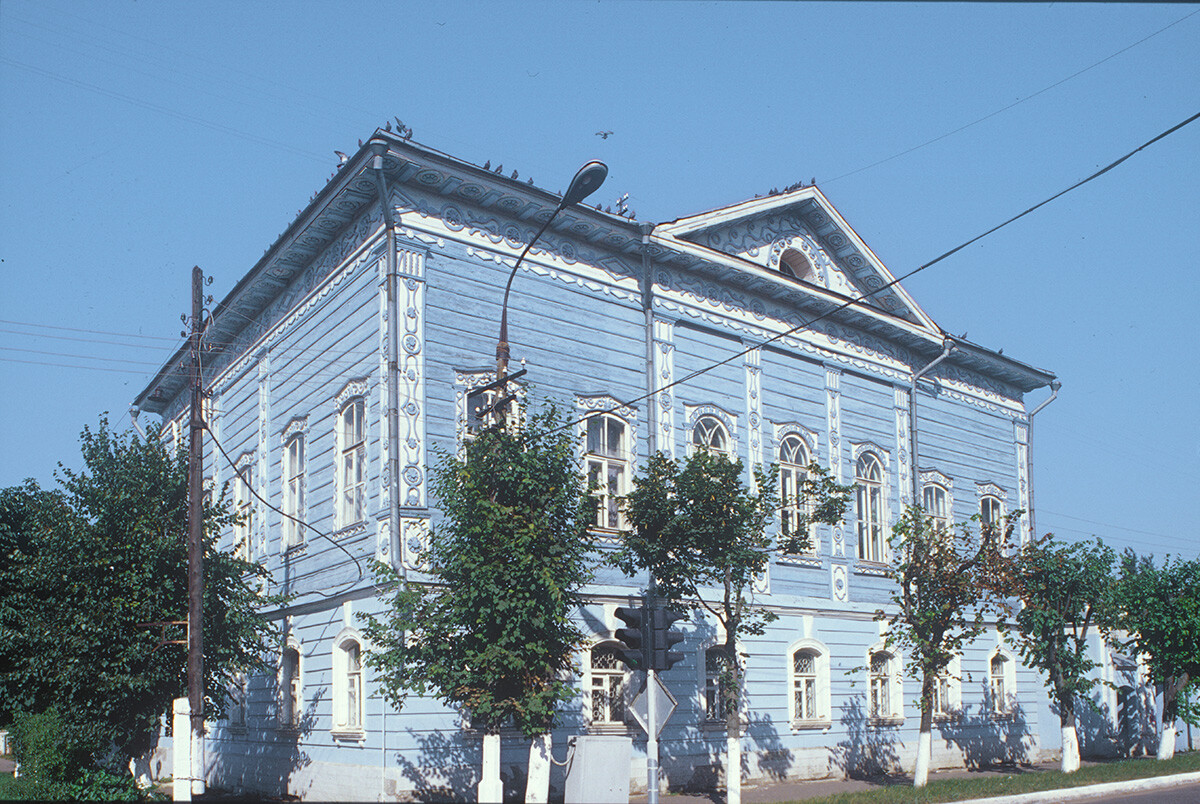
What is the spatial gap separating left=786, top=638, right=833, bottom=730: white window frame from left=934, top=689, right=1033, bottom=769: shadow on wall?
412 centimetres

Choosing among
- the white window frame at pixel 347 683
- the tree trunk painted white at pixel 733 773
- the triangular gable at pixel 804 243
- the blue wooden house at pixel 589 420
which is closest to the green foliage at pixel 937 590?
the blue wooden house at pixel 589 420

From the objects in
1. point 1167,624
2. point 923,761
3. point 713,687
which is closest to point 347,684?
point 713,687

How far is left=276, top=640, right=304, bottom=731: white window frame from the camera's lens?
19.6m

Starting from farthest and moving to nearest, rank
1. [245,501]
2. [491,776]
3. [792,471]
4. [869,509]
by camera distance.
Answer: [869,509] → [245,501] → [792,471] → [491,776]

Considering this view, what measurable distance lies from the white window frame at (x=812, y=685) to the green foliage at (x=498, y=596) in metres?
8.44

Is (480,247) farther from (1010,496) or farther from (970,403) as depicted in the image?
(1010,496)

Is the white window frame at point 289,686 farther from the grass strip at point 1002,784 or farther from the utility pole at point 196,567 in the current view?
the grass strip at point 1002,784

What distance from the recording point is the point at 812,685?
2264 cm

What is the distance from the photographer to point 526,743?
55.8ft

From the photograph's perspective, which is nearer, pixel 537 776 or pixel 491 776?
pixel 491 776

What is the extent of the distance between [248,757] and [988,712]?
1712cm

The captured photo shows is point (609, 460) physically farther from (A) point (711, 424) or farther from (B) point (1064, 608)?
(B) point (1064, 608)

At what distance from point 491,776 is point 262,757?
8519 mm

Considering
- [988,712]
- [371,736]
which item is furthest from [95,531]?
[988,712]
